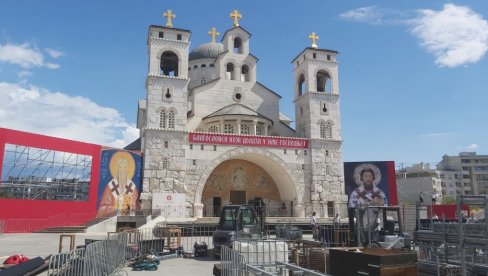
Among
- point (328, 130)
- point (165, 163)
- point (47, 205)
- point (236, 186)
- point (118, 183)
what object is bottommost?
point (47, 205)

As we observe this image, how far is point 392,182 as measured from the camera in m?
34.2

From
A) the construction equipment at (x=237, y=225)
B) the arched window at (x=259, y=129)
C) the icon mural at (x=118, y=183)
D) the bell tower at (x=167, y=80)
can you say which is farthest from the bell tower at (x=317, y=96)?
the construction equipment at (x=237, y=225)

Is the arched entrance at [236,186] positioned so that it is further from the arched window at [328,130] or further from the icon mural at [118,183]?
the icon mural at [118,183]

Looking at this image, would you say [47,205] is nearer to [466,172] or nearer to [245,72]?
[245,72]

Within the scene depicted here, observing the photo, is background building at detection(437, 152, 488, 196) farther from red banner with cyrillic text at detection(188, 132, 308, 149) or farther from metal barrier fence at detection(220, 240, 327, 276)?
metal barrier fence at detection(220, 240, 327, 276)

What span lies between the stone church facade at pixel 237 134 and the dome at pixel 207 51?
→ 27.7 feet

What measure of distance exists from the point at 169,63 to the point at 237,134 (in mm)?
9044

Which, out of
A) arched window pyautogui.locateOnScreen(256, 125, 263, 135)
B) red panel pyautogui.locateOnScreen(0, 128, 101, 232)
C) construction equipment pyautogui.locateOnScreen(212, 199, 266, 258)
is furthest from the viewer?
arched window pyautogui.locateOnScreen(256, 125, 263, 135)

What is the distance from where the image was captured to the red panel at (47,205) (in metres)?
22.9

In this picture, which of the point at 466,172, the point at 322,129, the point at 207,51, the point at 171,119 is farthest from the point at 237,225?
the point at 466,172

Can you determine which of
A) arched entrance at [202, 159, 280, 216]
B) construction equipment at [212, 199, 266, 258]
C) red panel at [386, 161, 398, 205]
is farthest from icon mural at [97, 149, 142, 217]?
red panel at [386, 161, 398, 205]

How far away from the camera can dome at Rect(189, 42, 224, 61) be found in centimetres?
4644

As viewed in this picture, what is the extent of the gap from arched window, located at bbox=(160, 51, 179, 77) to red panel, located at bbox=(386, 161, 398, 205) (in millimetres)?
20627

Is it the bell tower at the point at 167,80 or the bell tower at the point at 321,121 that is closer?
the bell tower at the point at 167,80
